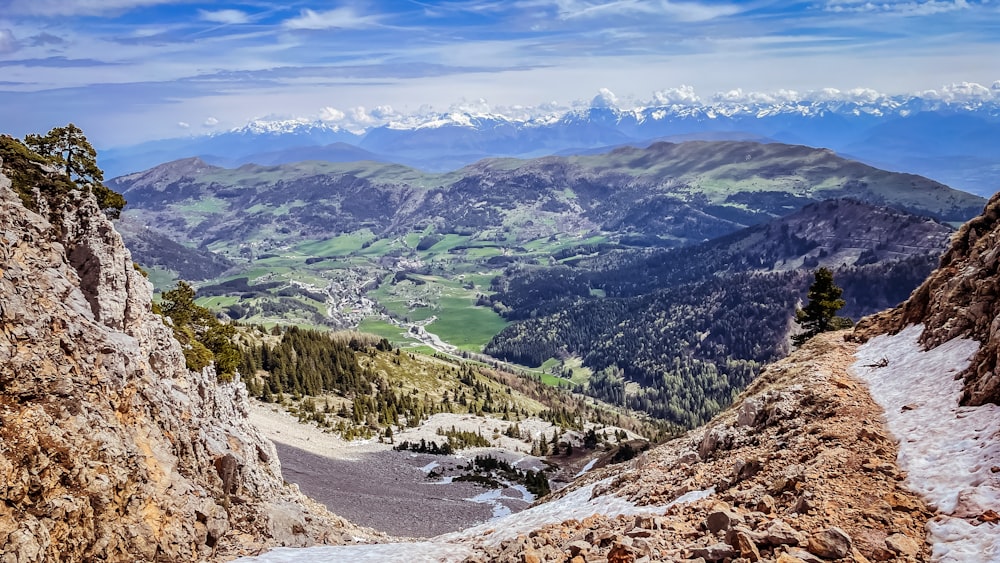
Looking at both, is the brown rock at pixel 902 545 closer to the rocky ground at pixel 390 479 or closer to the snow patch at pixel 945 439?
the snow patch at pixel 945 439

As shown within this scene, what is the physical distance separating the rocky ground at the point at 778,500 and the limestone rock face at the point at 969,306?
12.8 ft

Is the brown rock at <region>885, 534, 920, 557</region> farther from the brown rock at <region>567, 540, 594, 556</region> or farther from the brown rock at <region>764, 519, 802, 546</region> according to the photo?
the brown rock at <region>567, 540, 594, 556</region>

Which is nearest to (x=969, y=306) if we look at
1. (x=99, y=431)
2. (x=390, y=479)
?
(x=99, y=431)

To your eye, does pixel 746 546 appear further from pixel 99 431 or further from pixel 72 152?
pixel 72 152

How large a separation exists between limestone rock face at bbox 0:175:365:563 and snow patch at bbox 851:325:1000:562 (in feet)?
80.8

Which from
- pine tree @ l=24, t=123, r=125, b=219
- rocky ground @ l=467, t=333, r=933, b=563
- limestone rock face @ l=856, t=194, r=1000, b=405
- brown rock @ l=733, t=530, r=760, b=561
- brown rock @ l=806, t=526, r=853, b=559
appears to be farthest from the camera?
pine tree @ l=24, t=123, r=125, b=219

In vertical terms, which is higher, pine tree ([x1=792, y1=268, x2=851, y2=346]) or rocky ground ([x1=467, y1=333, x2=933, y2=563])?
rocky ground ([x1=467, y1=333, x2=933, y2=563])

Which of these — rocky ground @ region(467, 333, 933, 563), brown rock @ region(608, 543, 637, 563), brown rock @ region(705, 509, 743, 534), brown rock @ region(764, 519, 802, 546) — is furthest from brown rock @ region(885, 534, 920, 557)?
brown rock @ region(608, 543, 637, 563)

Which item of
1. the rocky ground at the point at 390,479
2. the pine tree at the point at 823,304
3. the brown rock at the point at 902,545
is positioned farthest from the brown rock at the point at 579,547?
the pine tree at the point at 823,304

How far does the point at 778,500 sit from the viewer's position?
18.5 metres

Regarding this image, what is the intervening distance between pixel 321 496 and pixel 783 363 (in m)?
43.2

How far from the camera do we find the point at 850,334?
41750 millimetres

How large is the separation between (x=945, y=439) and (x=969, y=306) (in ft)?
35.3

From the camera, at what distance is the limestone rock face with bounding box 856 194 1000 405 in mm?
22125
